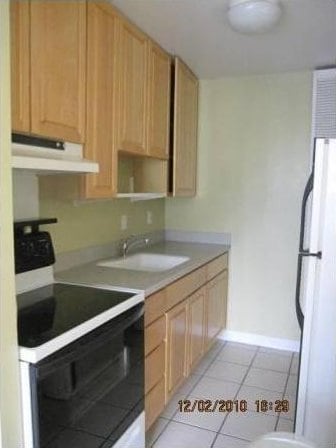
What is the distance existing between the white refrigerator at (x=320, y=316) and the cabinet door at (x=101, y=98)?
100 cm

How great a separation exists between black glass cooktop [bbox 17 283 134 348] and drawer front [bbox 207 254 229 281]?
1.14 m

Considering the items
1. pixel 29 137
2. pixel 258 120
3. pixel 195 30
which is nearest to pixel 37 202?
pixel 29 137

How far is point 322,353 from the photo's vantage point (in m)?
1.61

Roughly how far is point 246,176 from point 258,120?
48cm

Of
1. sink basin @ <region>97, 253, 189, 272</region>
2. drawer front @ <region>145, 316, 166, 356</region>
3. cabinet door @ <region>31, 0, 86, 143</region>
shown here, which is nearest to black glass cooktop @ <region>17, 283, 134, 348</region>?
drawer front @ <region>145, 316, 166, 356</region>

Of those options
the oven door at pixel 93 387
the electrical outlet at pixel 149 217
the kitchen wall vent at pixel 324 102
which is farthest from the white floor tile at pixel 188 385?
the kitchen wall vent at pixel 324 102

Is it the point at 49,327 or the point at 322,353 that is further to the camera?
the point at 322,353

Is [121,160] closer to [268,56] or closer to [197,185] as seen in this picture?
[197,185]

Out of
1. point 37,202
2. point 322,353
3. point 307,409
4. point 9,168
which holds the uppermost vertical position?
point 9,168

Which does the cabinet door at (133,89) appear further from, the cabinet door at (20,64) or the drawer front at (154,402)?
the drawer front at (154,402)

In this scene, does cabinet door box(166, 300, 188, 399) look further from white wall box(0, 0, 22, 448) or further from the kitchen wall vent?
the kitchen wall vent

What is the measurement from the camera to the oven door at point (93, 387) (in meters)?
1.12

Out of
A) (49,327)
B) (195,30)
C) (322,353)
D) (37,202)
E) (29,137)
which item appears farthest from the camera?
(195,30)

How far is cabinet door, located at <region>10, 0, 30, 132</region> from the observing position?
4.24 ft
